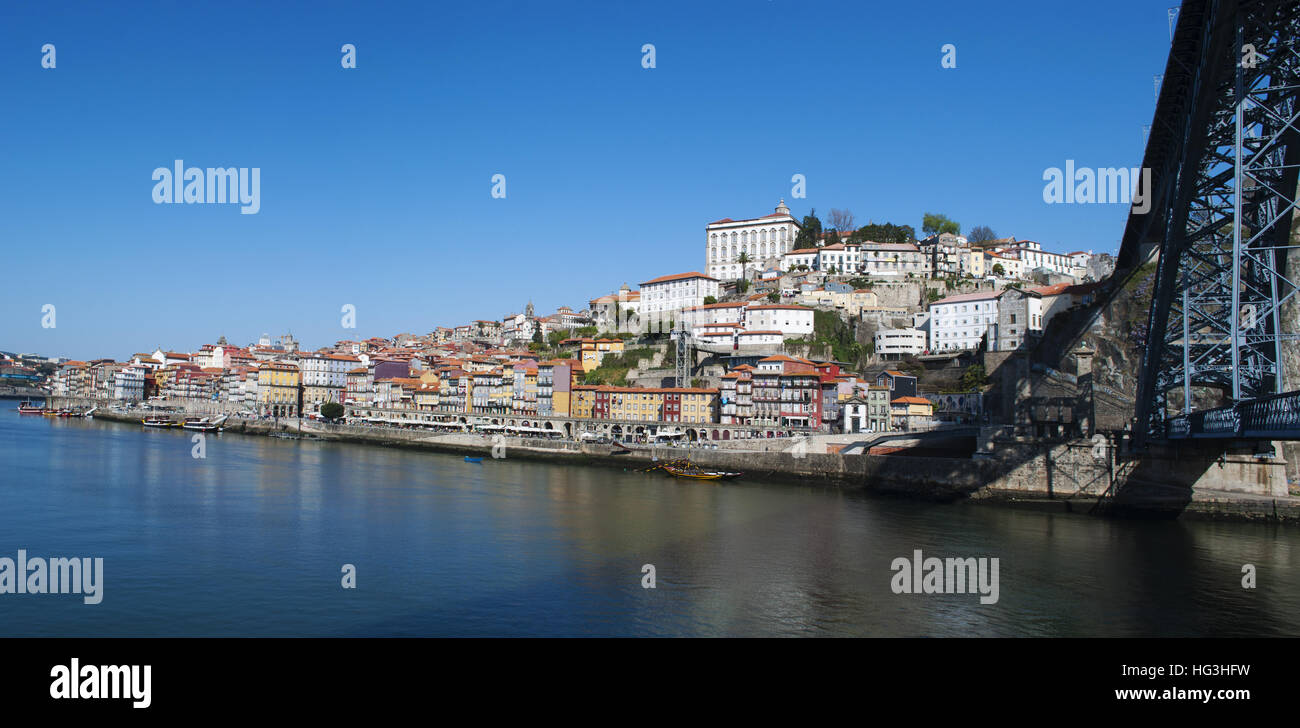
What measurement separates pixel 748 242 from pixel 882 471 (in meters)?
42.0

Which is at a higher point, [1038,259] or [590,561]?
[1038,259]

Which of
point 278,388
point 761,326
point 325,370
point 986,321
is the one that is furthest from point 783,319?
point 278,388

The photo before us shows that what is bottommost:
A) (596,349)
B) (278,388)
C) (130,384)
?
(278,388)

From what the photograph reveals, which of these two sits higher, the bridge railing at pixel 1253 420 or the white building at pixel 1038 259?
the white building at pixel 1038 259

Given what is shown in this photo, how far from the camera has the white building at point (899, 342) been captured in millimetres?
45625

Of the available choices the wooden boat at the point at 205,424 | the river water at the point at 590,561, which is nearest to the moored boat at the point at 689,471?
the river water at the point at 590,561

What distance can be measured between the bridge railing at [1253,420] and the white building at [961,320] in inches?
1019

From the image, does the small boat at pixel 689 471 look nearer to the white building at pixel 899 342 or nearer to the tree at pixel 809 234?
the white building at pixel 899 342

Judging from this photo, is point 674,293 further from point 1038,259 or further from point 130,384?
point 130,384

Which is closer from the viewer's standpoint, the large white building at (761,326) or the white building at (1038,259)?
the large white building at (761,326)

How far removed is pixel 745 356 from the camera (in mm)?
46750

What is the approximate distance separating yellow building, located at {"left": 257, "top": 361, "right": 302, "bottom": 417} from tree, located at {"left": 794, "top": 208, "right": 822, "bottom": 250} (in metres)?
42.6

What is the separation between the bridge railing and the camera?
1155 centimetres

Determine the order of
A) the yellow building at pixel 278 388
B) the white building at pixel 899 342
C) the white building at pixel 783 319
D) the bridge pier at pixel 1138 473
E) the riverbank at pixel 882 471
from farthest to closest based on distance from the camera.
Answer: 1. the yellow building at pixel 278 388
2. the white building at pixel 783 319
3. the white building at pixel 899 342
4. the riverbank at pixel 882 471
5. the bridge pier at pixel 1138 473
